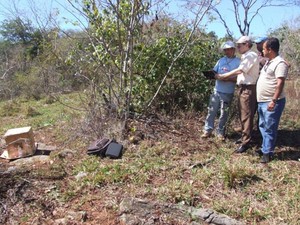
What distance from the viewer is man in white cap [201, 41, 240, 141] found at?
4.43 metres

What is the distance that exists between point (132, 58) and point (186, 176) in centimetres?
228

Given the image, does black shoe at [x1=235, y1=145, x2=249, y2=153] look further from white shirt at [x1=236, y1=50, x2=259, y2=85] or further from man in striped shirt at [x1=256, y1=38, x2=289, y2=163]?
white shirt at [x1=236, y1=50, x2=259, y2=85]

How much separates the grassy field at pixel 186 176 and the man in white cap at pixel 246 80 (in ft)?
1.16

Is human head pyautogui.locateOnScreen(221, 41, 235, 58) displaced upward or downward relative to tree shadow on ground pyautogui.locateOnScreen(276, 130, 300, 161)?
upward

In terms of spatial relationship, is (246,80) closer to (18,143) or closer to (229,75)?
(229,75)

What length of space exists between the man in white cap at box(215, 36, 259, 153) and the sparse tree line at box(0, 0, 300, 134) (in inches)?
49.8

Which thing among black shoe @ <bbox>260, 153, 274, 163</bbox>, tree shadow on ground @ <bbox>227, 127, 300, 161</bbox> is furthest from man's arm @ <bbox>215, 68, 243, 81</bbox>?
→ black shoe @ <bbox>260, 153, 274, 163</bbox>

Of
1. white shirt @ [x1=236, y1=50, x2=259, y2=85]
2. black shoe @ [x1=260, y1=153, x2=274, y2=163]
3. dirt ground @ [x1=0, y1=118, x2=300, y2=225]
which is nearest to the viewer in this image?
dirt ground @ [x1=0, y1=118, x2=300, y2=225]

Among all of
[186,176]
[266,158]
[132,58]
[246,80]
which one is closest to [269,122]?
[266,158]

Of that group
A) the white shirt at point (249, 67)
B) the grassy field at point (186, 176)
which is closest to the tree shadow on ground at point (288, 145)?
the grassy field at point (186, 176)

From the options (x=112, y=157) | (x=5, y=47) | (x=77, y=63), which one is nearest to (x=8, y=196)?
(x=112, y=157)

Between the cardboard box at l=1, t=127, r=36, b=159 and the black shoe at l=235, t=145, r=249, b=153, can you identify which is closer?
the black shoe at l=235, t=145, r=249, b=153

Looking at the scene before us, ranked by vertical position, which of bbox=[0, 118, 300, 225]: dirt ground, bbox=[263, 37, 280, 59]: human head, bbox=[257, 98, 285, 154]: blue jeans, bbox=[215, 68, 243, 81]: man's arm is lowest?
bbox=[0, 118, 300, 225]: dirt ground

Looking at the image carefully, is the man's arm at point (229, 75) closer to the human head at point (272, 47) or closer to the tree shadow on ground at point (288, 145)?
the human head at point (272, 47)
